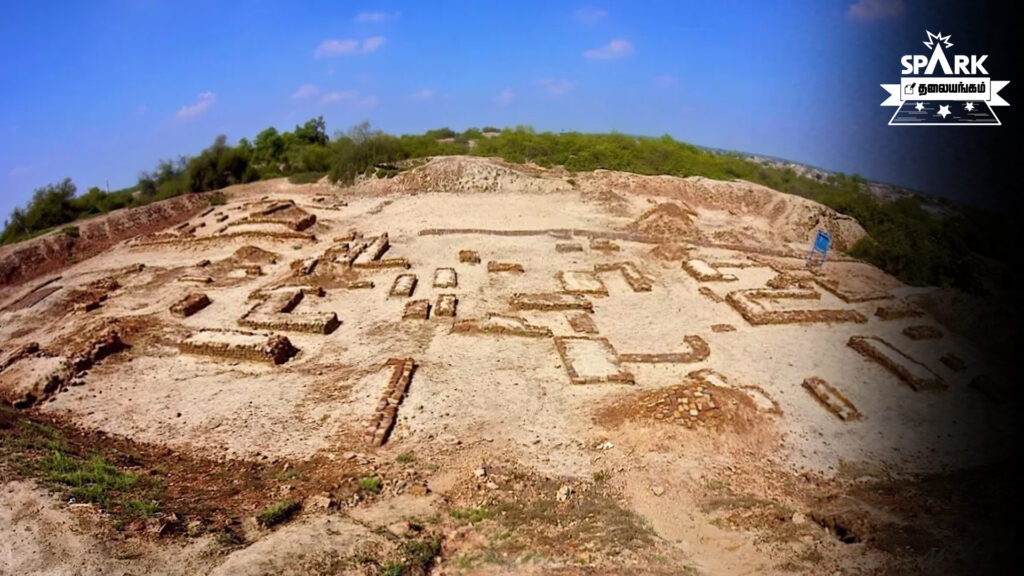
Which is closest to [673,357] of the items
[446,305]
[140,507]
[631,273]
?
[631,273]

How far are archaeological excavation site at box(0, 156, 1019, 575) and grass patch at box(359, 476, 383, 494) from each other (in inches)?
1.5

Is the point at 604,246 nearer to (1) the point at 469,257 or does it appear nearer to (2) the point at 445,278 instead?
(1) the point at 469,257

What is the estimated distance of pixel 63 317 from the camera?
47.5ft

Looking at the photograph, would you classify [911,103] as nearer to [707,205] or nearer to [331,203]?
[707,205]

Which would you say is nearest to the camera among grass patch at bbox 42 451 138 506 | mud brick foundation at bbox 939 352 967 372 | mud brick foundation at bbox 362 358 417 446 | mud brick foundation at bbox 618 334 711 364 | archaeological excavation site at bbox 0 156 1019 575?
archaeological excavation site at bbox 0 156 1019 575

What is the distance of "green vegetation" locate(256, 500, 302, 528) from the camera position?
247 inches

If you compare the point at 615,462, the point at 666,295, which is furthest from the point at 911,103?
the point at 666,295

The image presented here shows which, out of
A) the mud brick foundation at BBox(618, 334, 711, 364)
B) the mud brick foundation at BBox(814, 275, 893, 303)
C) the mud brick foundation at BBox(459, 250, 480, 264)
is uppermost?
the mud brick foundation at BBox(459, 250, 480, 264)

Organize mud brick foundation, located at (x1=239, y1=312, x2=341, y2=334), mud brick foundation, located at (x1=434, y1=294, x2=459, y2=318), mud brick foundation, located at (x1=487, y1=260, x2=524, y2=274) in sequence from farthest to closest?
mud brick foundation, located at (x1=487, y1=260, x2=524, y2=274)
mud brick foundation, located at (x1=434, y1=294, x2=459, y2=318)
mud brick foundation, located at (x1=239, y1=312, x2=341, y2=334)

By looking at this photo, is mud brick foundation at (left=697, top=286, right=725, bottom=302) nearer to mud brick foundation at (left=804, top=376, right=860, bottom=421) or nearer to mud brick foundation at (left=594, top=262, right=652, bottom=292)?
mud brick foundation at (left=594, top=262, right=652, bottom=292)

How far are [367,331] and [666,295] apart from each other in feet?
29.0

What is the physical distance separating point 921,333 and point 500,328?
10.4 meters

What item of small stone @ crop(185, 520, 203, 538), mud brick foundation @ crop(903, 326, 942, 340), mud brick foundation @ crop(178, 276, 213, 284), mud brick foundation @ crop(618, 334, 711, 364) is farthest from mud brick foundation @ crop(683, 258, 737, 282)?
mud brick foundation @ crop(178, 276, 213, 284)

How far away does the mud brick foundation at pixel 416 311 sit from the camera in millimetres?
13516
